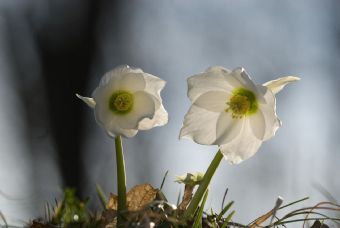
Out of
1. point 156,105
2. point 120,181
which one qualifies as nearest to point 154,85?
point 156,105

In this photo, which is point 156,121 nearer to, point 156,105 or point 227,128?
point 156,105

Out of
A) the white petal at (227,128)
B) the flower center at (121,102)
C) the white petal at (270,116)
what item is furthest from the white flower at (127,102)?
the white petal at (270,116)

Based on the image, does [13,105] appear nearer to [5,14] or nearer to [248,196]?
[5,14]

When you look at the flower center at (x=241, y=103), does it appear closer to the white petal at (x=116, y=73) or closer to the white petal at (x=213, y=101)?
the white petal at (x=213, y=101)

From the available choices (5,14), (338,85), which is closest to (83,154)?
(5,14)

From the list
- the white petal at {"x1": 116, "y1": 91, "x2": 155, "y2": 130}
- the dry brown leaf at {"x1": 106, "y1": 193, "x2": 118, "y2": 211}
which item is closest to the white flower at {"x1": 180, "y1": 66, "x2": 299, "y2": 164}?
the white petal at {"x1": 116, "y1": 91, "x2": 155, "y2": 130}
